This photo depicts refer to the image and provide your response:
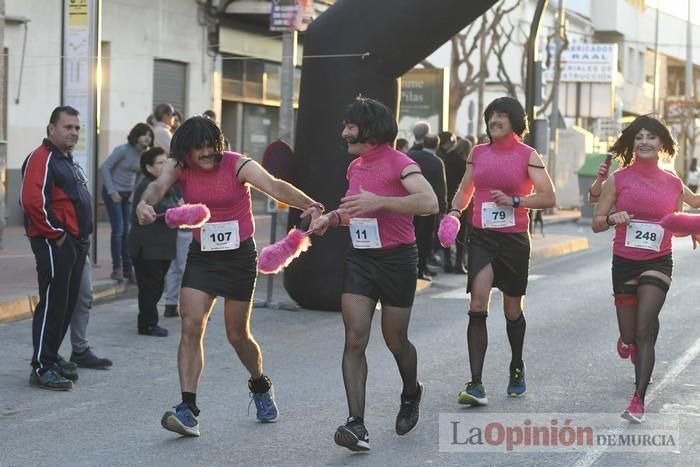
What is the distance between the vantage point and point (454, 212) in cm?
848

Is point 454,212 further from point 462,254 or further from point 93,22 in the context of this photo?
point 462,254

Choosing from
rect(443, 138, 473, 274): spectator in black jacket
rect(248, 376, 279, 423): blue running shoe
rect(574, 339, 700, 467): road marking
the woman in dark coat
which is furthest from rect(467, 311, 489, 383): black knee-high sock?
rect(443, 138, 473, 274): spectator in black jacket

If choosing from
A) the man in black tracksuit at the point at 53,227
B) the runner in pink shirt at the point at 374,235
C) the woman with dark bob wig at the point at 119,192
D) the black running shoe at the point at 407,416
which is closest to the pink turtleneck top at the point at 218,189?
the runner in pink shirt at the point at 374,235

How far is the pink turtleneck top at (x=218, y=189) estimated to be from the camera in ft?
24.5

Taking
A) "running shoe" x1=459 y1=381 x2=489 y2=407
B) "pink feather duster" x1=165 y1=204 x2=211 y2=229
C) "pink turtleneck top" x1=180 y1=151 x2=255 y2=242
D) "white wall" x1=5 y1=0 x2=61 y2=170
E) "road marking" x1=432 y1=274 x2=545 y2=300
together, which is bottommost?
"road marking" x1=432 y1=274 x2=545 y2=300

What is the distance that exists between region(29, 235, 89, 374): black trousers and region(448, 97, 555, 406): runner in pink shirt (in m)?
2.57

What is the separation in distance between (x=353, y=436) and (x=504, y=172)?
2282 millimetres

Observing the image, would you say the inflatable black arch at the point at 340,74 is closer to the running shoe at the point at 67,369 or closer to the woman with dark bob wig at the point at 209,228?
the running shoe at the point at 67,369

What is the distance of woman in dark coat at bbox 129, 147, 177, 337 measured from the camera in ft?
37.4

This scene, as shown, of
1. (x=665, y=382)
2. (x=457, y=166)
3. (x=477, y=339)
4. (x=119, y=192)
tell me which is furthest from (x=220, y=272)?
(x=457, y=166)

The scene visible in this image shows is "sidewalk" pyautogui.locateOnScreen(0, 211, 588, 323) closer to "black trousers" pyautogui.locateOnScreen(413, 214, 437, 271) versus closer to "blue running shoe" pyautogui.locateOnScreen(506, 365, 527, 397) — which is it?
"black trousers" pyautogui.locateOnScreen(413, 214, 437, 271)

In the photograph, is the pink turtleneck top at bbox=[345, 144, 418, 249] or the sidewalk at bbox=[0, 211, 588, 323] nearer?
the pink turtleneck top at bbox=[345, 144, 418, 249]

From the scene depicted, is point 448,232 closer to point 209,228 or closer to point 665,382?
point 209,228

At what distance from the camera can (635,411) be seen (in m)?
7.94
